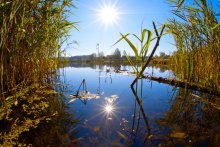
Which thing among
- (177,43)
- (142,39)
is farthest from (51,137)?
(177,43)

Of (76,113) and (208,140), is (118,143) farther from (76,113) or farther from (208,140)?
(76,113)

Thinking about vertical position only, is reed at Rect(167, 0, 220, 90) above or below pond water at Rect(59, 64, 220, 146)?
above

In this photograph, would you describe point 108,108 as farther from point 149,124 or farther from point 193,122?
point 193,122

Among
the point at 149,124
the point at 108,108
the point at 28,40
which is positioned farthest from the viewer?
the point at 108,108

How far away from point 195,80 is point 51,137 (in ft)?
11.4

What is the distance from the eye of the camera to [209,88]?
3.21 m

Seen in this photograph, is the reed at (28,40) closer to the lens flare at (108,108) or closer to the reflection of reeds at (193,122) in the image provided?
the lens flare at (108,108)

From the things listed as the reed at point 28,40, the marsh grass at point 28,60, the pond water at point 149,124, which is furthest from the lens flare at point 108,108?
the reed at point 28,40

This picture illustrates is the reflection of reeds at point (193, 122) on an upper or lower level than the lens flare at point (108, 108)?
upper

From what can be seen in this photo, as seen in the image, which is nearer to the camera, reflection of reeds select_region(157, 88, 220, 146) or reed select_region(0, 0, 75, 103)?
reflection of reeds select_region(157, 88, 220, 146)

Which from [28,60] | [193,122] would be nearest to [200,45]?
[193,122]

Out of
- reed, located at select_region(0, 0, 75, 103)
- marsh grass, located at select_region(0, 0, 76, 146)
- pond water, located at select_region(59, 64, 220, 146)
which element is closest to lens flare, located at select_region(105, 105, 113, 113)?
pond water, located at select_region(59, 64, 220, 146)

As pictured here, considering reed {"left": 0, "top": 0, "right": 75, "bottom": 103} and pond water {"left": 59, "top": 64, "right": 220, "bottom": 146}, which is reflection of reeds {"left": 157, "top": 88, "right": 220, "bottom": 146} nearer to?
pond water {"left": 59, "top": 64, "right": 220, "bottom": 146}

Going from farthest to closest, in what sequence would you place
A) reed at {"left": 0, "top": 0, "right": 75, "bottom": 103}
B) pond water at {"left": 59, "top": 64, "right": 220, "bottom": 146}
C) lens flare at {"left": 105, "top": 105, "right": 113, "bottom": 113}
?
lens flare at {"left": 105, "top": 105, "right": 113, "bottom": 113}, reed at {"left": 0, "top": 0, "right": 75, "bottom": 103}, pond water at {"left": 59, "top": 64, "right": 220, "bottom": 146}
